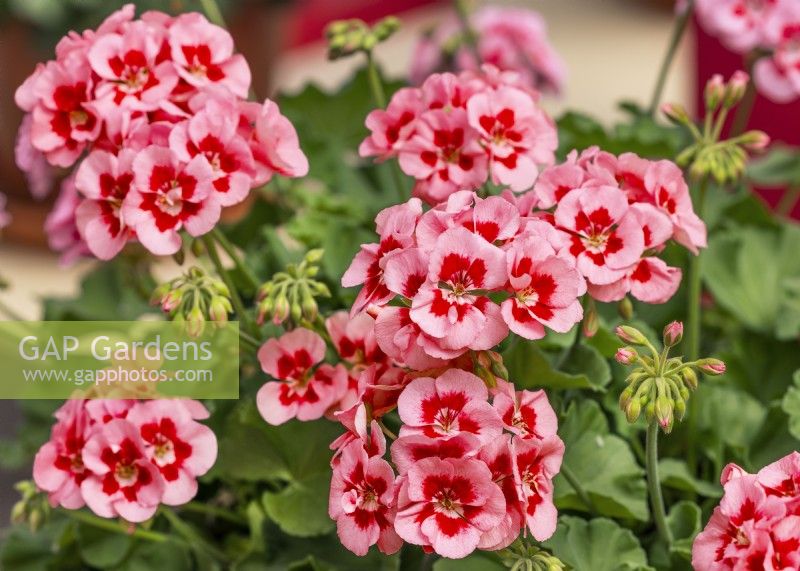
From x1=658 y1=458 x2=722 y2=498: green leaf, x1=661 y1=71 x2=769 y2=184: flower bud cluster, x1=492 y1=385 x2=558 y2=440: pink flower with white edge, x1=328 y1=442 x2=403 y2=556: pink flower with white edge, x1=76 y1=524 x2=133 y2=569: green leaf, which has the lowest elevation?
x1=76 y1=524 x2=133 y2=569: green leaf

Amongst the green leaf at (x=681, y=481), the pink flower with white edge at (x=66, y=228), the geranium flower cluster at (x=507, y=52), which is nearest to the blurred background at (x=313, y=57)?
the geranium flower cluster at (x=507, y=52)

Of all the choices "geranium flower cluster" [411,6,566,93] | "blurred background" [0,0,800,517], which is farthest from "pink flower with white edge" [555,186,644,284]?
"geranium flower cluster" [411,6,566,93]

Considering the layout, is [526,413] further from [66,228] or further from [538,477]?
[66,228]

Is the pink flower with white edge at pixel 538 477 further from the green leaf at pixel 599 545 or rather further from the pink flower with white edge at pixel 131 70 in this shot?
the pink flower with white edge at pixel 131 70

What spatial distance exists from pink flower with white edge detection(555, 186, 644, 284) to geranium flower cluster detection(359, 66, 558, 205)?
0.08 m

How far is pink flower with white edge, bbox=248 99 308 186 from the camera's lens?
0.66 meters

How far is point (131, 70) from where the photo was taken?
0.66 meters

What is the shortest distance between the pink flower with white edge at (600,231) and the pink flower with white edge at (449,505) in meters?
0.12

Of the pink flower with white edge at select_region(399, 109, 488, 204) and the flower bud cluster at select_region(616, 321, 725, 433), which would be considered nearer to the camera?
the flower bud cluster at select_region(616, 321, 725, 433)

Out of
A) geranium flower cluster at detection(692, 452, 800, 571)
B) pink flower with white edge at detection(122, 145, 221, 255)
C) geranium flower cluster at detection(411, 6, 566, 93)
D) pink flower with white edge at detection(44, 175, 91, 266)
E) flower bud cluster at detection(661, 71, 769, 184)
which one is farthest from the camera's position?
geranium flower cluster at detection(411, 6, 566, 93)

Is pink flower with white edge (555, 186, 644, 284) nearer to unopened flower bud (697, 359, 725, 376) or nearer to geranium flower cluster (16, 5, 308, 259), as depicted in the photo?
unopened flower bud (697, 359, 725, 376)

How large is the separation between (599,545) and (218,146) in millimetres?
308

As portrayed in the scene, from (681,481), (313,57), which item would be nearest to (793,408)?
(681,481)

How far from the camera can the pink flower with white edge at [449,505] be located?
523 millimetres
